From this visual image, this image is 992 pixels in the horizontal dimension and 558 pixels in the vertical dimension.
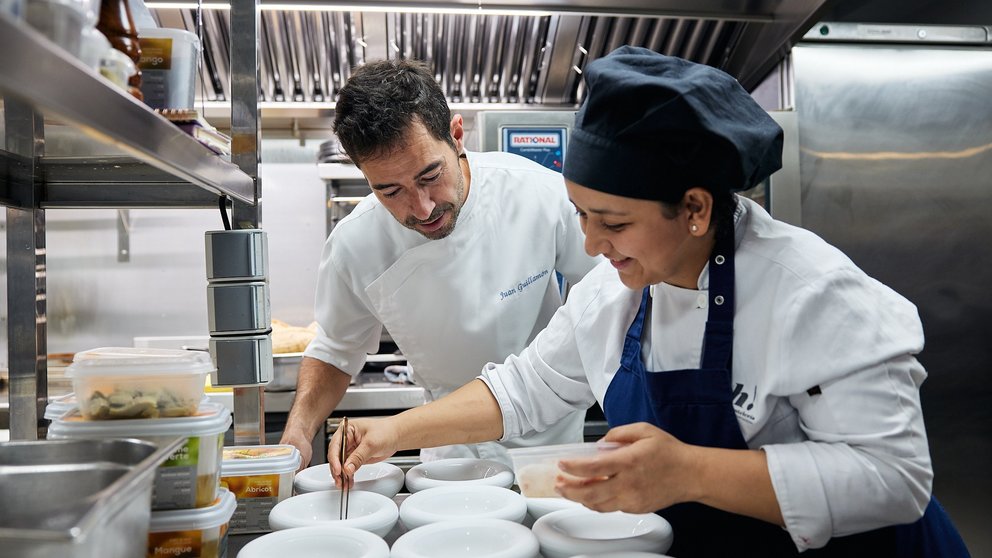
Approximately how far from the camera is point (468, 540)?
1.16 metres

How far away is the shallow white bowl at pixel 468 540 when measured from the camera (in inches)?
43.1

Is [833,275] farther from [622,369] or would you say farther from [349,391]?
[349,391]

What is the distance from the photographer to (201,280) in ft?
12.5

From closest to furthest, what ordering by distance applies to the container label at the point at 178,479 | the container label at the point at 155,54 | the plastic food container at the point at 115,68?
the plastic food container at the point at 115,68, the container label at the point at 178,479, the container label at the point at 155,54

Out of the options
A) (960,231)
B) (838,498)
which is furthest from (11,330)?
(960,231)

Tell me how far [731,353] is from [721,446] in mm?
161

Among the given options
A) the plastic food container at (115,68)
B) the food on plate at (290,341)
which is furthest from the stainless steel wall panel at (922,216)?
the plastic food container at (115,68)

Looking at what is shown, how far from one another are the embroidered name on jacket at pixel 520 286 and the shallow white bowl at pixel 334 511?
80 centimetres

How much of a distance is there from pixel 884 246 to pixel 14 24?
294cm

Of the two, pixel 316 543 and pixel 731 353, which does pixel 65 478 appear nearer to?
pixel 316 543

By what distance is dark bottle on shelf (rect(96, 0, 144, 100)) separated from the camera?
89cm

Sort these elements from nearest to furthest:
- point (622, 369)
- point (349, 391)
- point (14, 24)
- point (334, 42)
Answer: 1. point (14, 24)
2. point (622, 369)
3. point (349, 391)
4. point (334, 42)

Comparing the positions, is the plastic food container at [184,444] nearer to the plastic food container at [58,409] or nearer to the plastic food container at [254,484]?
the plastic food container at [58,409]

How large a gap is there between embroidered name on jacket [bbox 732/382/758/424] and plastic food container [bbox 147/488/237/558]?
2.66 feet
